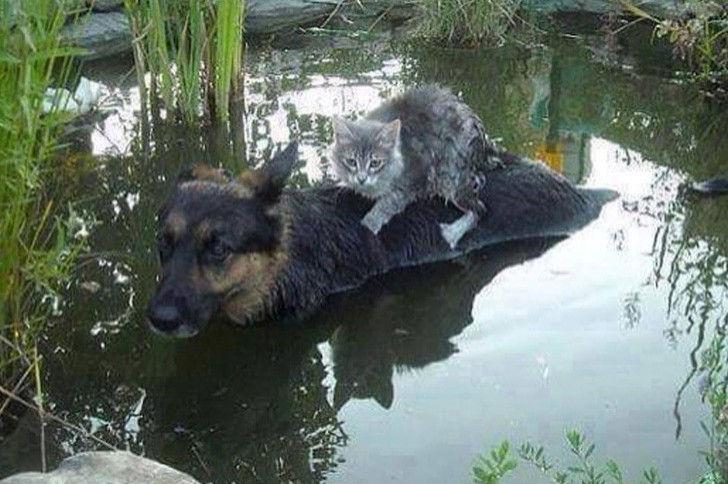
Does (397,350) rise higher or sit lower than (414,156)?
lower

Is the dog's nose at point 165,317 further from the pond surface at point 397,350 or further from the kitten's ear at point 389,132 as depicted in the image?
the kitten's ear at point 389,132

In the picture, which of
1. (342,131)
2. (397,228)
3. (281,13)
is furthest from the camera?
(281,13)

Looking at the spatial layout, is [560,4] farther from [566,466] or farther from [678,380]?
[566,466]

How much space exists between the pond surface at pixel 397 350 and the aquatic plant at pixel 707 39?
0.88 metres

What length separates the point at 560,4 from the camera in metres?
11.9

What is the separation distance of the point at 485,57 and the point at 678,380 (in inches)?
222

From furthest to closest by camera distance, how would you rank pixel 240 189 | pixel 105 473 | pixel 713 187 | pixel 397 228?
pixel 713 187 → pixel 397 228 → pixel 240 189 → pixel 105 473

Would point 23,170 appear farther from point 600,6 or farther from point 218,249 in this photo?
point 600,6

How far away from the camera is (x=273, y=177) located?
5270mm

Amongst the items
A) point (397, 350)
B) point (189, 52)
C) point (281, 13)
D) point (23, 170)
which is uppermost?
point (23, 170)

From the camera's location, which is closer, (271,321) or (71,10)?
(71,10)

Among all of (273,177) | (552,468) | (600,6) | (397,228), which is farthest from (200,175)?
(600,6)

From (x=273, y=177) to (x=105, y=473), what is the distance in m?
2.28

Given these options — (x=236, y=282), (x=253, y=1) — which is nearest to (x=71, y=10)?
(x=236, y=282)
